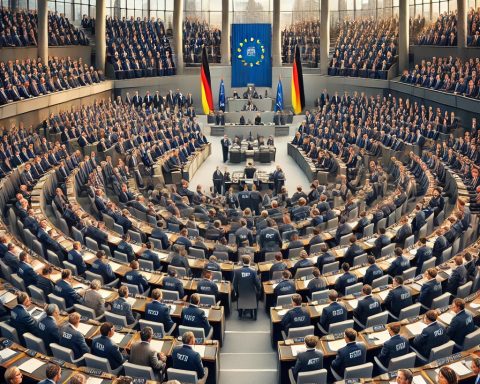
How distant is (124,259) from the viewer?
1559 cm

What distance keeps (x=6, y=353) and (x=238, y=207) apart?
13163 mm

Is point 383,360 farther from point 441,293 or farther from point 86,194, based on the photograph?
point 86,194

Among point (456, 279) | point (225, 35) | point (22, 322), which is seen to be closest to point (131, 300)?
point (22, 322)

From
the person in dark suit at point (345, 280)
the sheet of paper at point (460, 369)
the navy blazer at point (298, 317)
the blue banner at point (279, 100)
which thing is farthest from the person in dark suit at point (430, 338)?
the blue banner at point (279, 100)

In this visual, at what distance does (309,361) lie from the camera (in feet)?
33.9

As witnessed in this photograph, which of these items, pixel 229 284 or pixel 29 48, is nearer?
pixel 229 284

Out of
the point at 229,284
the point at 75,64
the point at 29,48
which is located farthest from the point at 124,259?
the point at 75,64

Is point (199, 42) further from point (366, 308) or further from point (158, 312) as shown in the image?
A: point (366, 308)

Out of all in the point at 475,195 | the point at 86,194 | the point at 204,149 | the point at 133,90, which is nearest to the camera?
the point at 475,195

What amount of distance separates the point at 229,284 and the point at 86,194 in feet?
33.4

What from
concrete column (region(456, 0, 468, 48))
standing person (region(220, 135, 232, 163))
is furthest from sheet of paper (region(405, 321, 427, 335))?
concrete column (region(456, 0, 468, 48))

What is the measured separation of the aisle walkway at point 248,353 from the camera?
39.4 ft

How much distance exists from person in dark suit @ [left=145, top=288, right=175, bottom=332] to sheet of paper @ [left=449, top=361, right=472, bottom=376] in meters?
4.82

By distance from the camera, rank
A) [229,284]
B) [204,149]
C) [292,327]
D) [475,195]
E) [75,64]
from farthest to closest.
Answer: [75,64] → [204,149] → [475,195] → [229,284] → [292,327]
